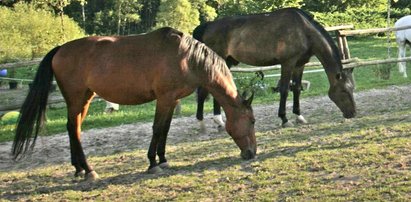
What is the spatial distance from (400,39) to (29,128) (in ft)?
41.4

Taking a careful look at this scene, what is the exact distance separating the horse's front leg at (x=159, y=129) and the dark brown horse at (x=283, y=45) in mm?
2343

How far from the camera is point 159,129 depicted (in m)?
5.28

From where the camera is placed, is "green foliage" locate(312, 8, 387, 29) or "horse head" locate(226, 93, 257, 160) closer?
"horse head" locate(226, 93, 257, 160)

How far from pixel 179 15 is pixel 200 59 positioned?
3274 cm

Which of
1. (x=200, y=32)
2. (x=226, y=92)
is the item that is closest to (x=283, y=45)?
(x=200, y=32)

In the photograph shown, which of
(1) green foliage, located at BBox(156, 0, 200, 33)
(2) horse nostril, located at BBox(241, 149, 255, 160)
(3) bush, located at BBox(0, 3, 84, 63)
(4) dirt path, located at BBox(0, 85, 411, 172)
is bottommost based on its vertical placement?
(4) dirt path, located at BBox(0, 85, 411, 172)

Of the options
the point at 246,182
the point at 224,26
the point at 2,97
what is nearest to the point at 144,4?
the point at 2,97

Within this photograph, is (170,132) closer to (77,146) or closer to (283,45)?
(283,45)

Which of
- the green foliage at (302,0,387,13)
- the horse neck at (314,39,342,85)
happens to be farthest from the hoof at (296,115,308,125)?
the green foliage at (302,0,387,13)

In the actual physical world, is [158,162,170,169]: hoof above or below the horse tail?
below

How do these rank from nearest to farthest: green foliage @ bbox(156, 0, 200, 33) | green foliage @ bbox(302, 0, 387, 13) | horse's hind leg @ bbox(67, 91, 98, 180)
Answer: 1. horse's hind leg @ bbox(67, 91, 98, 180)
2. green foliage @ bbox(302, 0, 387, 13)
3. green foliage @ bbox(156, 0, 200, 33)

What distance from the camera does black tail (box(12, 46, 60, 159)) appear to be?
5.25m

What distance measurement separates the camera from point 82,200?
4438mm

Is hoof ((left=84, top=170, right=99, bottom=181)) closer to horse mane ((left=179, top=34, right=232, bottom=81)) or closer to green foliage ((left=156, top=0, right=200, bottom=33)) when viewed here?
horse mane ((left=179, top=34, right=232, bottom=81))
